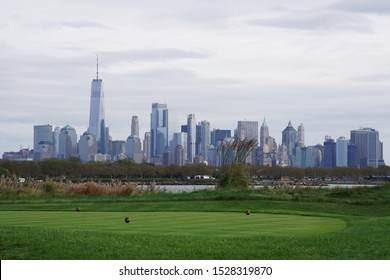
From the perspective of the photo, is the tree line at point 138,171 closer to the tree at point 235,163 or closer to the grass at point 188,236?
the tree at point 235,163

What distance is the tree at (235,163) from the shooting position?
42906 millimetres

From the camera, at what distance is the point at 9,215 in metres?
25.3

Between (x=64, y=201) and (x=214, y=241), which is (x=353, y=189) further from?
(x=214, y=241)

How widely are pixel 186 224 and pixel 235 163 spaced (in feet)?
77.9

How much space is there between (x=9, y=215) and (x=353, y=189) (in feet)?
61.6

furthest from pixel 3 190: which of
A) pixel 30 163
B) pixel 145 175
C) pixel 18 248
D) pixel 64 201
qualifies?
pixel 145 175

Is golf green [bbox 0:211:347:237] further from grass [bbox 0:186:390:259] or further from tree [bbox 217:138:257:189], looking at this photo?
tree [bbox 217:138:257:189]

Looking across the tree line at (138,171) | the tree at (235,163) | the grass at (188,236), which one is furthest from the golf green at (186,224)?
the tree line at (138,171)

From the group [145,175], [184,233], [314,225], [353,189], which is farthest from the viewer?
[145,175]

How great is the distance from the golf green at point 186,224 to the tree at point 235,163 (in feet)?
61.5

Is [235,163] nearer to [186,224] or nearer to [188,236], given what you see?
[186,224]

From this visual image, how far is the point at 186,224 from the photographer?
2031 centimetres

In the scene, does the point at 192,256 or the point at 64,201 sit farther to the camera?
the point at 64,201

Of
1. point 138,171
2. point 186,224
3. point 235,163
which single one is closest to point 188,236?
point 186,224
